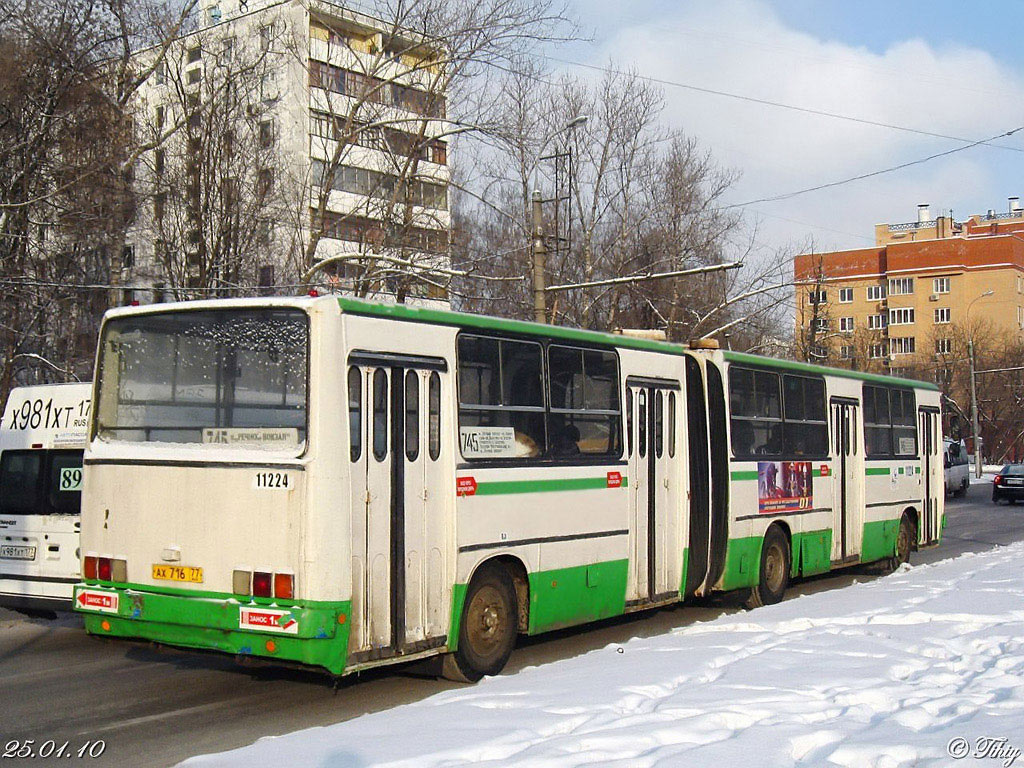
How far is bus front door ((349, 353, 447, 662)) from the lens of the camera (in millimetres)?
8586

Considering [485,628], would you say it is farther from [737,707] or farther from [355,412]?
[737,707]

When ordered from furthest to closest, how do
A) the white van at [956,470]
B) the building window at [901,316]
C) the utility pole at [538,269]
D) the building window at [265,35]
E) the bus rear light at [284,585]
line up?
the building window at [901,316] → the white van at [956,470] → the building window at [265,35] → the utility pole at [538,269] → the bus rear light at [284,585]

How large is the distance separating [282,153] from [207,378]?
24.9 meters

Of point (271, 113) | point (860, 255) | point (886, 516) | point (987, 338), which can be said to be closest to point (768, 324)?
point (271, 113)

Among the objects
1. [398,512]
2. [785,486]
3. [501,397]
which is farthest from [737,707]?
[785,486]

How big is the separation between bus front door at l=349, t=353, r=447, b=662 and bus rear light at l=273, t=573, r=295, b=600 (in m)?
0.46

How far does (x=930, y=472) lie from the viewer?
64.6 ft

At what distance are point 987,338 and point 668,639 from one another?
3423 inches

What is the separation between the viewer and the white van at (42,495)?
1157 cm

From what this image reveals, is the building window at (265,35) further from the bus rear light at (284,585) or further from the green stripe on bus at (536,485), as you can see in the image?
the bus rear light at (284,585)

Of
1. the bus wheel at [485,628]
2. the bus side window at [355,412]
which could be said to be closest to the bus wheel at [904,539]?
the bus wheel at [485,628]

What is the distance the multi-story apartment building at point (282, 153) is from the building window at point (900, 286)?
8391 cm

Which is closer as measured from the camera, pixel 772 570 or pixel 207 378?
pixel 207 378

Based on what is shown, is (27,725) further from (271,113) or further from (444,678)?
(271,113)
